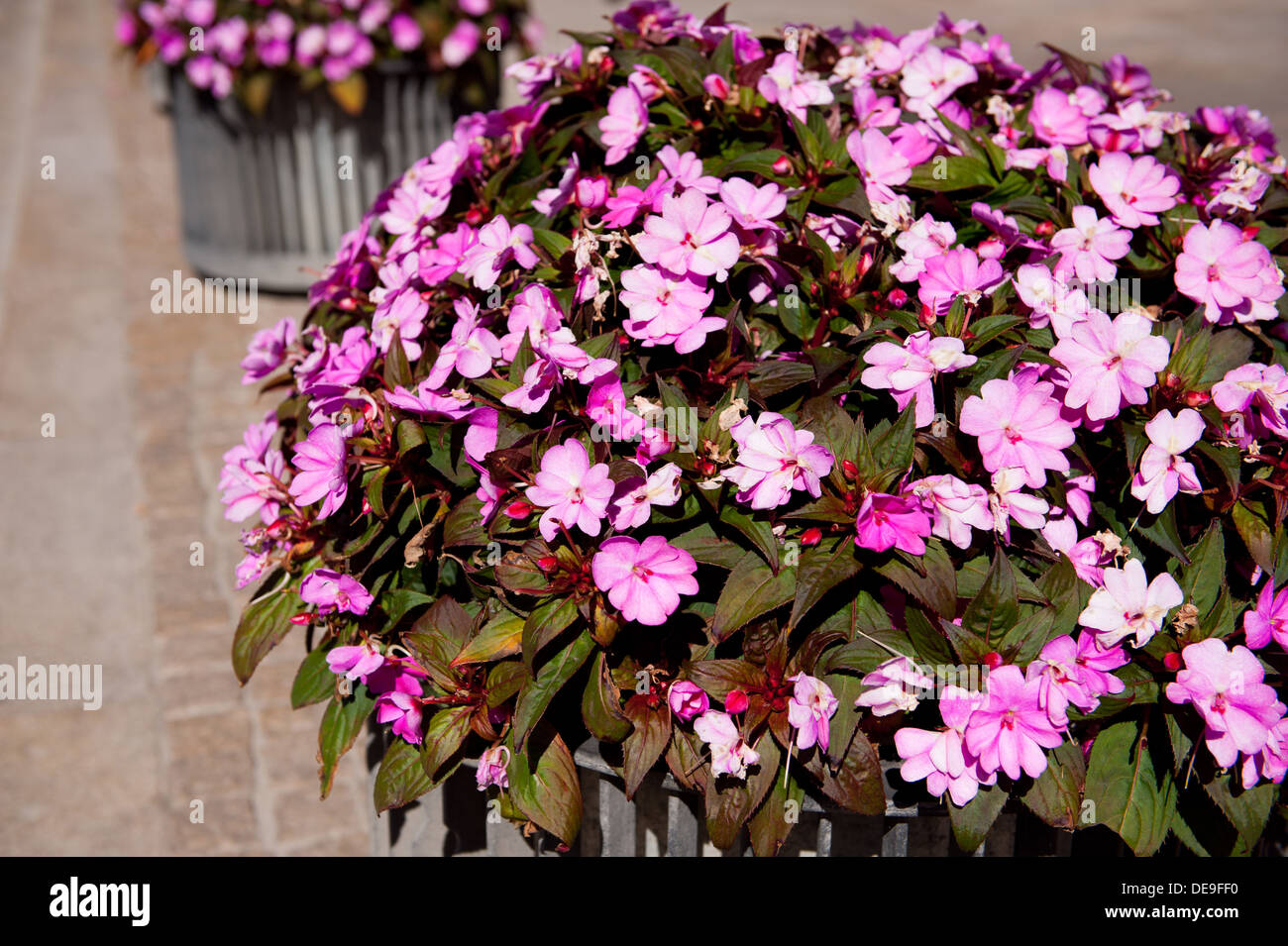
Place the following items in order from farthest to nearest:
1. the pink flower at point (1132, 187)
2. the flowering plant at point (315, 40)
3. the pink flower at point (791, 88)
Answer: the flowering plant at point (315, 40) < the pink flower at point (791, 88) < the pink flower at point (1132, 187)

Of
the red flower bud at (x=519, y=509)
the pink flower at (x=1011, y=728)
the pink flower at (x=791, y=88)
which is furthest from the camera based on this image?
the pink flower at (x=791, y=88)

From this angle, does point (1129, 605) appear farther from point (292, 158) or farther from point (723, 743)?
point (292, 158)

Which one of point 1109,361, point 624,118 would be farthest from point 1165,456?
point 624,118

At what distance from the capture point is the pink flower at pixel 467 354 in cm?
145

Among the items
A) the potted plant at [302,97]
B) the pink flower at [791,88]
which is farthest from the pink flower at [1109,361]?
the potted plant at [302,97]

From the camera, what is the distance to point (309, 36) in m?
4.59

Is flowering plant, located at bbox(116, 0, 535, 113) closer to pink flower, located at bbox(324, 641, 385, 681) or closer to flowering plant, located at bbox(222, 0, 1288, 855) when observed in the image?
flowering plant, located at bbox(222, 0, 1288, 855)

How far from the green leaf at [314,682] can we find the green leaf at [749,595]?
65cm

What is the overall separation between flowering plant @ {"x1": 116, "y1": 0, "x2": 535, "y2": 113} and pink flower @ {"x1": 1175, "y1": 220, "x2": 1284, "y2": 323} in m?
3.68

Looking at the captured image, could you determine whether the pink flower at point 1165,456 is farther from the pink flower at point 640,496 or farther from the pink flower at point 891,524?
the pink flower at point 640,496

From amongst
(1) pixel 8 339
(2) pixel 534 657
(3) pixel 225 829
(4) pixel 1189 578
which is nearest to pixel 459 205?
(2) pixel 534 657

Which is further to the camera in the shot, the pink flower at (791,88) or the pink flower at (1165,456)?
the pink flower at (791,88)

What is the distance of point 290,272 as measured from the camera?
5086 mm

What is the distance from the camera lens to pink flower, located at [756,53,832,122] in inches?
67.9
